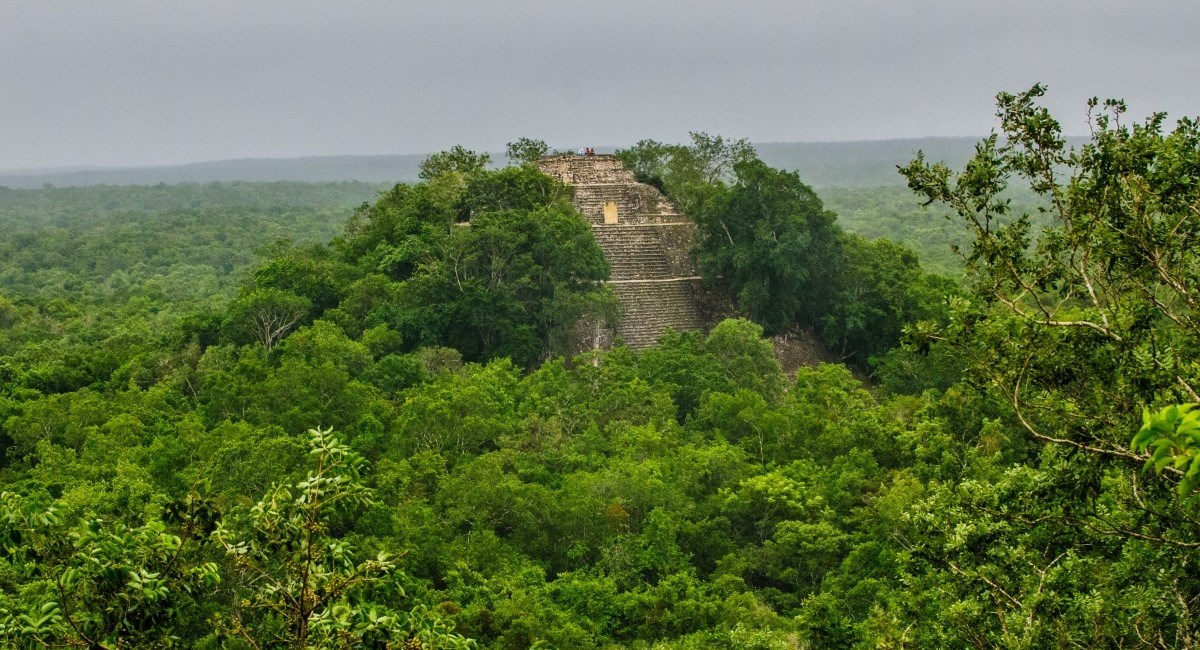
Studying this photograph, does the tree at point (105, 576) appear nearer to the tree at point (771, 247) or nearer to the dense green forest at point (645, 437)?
the dense green forest at point (645, 437)

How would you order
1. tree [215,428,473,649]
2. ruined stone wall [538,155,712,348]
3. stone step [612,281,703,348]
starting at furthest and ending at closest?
ruined stone wall [538,155,712,348] → stone step [612,281,703,348] → tree [215,428,473,649]

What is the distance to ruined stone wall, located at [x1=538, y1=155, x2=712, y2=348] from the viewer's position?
25047 millimetres

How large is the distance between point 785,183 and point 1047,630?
59.5 ft

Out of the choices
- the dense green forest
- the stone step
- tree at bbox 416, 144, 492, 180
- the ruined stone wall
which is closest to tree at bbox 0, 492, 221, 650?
the dense green forest

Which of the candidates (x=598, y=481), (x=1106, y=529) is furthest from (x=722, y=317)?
(x=1106, y=529)

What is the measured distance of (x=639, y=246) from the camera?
26.7 metres

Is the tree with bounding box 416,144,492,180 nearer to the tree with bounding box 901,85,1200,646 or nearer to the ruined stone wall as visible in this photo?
the ruined stone wall

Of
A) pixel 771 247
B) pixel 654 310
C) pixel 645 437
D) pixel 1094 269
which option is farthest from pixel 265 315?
pixel 1094 269

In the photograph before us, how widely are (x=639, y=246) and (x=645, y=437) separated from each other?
33.4 ft

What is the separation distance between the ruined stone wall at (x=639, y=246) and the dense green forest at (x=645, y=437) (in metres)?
0.93

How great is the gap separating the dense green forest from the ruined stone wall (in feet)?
3.07

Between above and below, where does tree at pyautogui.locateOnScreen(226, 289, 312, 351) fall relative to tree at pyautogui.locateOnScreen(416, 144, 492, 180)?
below

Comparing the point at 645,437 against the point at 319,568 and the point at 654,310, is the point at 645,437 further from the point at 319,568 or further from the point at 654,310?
the point at 319,568

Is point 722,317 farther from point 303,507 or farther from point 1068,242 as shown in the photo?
point 303,507
